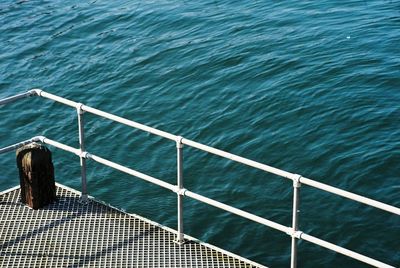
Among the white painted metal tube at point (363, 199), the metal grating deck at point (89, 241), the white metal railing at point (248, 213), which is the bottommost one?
the metal grating deck at point (89, 241)

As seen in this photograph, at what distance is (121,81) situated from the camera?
1850 centimetres

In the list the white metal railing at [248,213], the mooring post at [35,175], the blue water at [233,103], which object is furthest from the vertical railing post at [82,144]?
the blue water at [233,103]

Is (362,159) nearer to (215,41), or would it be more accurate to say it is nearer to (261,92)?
(261,92)

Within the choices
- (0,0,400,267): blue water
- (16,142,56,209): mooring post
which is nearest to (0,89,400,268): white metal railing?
(16,142,56,209): mooring post

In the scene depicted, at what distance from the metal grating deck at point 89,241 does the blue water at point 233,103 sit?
140 inches

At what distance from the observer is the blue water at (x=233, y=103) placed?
12586 mm

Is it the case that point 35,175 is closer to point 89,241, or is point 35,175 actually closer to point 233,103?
point 89,241

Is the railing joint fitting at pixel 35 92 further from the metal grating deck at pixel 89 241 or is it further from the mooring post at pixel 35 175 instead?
the metal grating deck at pixel 89 241

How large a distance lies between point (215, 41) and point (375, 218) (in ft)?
29.0

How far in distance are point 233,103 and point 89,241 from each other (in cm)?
879

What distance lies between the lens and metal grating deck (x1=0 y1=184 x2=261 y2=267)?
7.77m

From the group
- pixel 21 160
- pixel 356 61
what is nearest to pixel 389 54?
pixel 356 61

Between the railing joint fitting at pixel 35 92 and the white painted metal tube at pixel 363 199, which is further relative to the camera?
the railing joint fitting at pixel 35 92

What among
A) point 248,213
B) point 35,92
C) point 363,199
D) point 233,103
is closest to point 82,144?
point 35,92
